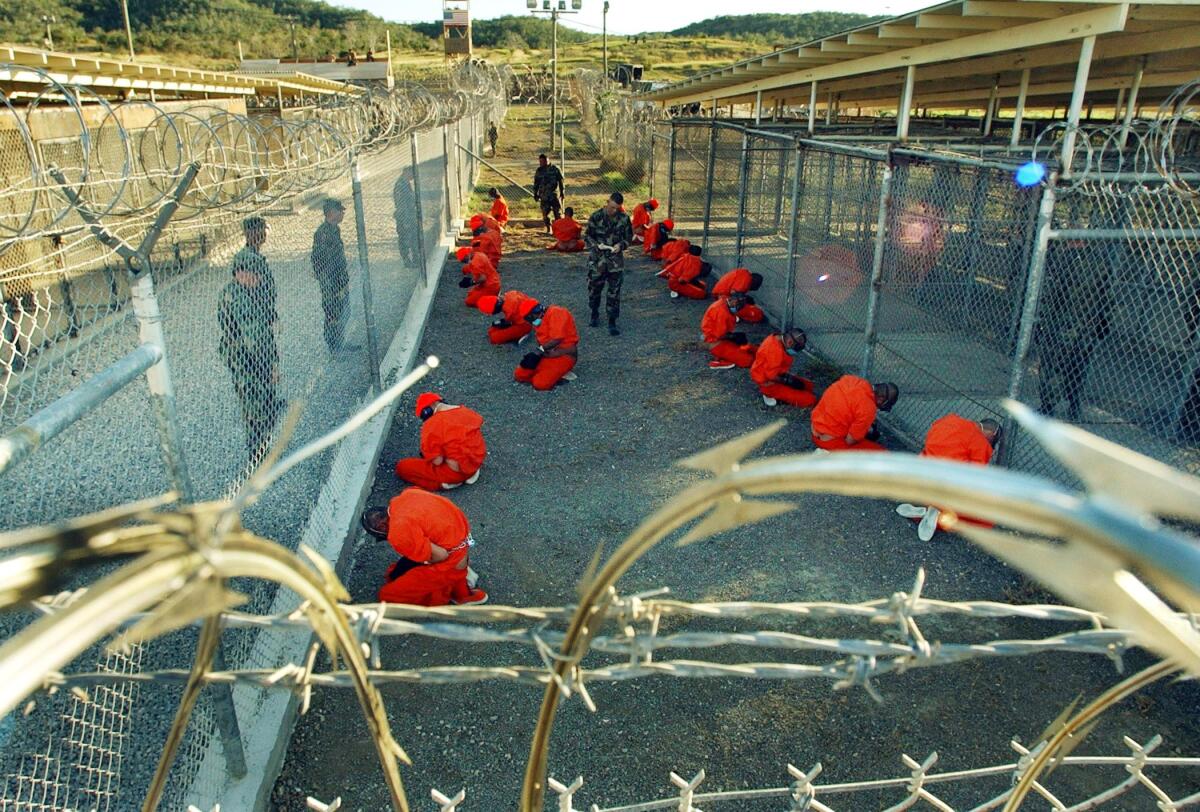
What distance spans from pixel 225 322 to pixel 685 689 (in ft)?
A: 12.0

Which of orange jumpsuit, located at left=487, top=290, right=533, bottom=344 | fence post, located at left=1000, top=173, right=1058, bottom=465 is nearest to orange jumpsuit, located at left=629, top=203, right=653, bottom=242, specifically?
orange jumpsuit, located at left=487, top=290, right=533, bottom=344

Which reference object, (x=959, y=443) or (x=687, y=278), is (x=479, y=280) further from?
(x=959, y=443)

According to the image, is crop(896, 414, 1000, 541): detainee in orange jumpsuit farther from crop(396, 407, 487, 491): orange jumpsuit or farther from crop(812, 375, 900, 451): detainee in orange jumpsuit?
crop(396, 407, 487, 491): orange jumpsuit

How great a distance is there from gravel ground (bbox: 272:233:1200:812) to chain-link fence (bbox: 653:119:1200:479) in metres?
1.50

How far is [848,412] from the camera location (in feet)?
19.8

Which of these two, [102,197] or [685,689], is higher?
[102,197]

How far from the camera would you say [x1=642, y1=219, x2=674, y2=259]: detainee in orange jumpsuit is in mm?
13266

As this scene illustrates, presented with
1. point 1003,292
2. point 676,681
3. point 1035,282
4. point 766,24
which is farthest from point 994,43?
point 766,24

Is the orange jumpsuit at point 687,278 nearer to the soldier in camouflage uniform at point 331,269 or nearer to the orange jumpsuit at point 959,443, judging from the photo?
the soldier in camouflage uniform at point 331,269

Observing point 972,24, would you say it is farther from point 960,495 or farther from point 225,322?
point 960,495

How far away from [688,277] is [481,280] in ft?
9.25

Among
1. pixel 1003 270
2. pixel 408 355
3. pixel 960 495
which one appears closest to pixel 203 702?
pixel 960 495

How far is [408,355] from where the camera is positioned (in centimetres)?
866

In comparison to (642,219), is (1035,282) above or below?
above
